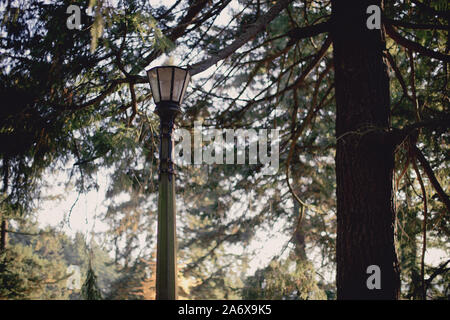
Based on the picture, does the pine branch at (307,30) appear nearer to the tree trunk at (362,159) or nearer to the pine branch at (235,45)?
the tree trunk at (362,159)

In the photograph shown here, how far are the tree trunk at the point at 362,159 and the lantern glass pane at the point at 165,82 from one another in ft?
5.13

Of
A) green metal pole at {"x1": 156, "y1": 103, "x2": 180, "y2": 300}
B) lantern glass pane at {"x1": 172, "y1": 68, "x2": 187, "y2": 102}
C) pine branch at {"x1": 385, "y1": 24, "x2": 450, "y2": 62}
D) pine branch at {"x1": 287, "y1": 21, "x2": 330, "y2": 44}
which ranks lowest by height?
green metal pole at {"x1": 156, "y1": 103, "x2": 180, "y2": 300}

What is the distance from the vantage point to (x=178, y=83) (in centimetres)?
360

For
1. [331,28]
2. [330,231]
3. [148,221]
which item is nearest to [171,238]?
[331,28]

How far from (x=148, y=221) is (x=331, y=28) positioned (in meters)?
18.0

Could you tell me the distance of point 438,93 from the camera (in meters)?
5.14

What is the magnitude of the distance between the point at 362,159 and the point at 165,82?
182 cm

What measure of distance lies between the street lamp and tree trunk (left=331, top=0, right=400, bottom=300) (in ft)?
→ 4.63

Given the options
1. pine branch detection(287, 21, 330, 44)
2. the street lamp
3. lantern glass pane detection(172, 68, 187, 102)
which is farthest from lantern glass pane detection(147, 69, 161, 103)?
pine branch detection(287, 21, 330, 44)

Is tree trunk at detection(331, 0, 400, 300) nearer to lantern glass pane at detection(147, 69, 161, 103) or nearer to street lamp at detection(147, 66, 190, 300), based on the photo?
street lamp at detection(147, 66, 190, 300)

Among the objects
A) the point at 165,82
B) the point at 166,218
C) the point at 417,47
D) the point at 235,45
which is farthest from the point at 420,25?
the point at 166,218

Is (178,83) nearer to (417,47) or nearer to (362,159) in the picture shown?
(362,159)

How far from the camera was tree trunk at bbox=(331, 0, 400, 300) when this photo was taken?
10.7 feet

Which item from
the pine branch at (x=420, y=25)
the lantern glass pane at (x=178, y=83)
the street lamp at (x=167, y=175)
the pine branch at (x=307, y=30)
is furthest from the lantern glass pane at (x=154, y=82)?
the pine branch at (x=420, y=25)
